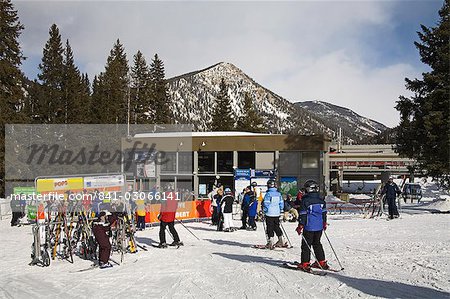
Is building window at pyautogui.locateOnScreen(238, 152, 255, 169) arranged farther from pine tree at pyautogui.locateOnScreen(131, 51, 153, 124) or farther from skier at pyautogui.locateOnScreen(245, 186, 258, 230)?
pine tree at pyautogui.locateOnScreen(131, 51, 153, 124)

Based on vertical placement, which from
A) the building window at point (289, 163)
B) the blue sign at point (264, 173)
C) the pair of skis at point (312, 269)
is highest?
the building window at point (289, 163)

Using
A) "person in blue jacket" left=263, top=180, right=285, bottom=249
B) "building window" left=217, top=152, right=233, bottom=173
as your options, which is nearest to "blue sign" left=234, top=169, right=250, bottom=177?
"building window" left=217, top=152, right=233, bottom=173

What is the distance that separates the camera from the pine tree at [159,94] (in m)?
65.2

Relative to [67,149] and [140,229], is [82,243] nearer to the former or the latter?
[140,229]

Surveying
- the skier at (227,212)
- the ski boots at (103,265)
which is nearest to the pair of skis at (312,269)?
the ski boots at (103,265)

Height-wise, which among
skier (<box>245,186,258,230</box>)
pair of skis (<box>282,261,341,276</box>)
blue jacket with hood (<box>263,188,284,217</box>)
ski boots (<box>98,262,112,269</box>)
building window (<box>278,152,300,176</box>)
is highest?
building window (<box>278,152,300,176</box>)

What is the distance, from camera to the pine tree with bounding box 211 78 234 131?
6850 cm

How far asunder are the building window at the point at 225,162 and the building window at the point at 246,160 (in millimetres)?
841

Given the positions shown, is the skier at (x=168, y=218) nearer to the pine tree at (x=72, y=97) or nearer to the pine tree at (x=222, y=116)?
the pine tree at (x=72, y=97)

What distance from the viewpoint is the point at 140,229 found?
1881 cm

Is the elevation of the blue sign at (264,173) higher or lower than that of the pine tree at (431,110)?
lower

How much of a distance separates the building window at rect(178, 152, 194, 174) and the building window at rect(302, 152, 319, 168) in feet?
30.7

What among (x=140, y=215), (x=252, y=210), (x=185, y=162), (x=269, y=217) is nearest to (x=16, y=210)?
(x=140, y=215)

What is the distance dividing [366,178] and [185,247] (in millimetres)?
75581
